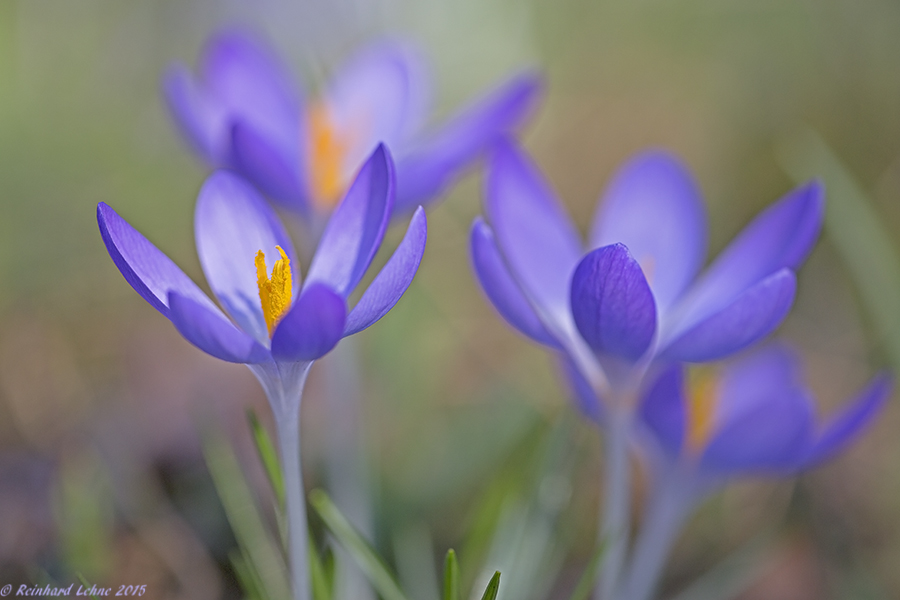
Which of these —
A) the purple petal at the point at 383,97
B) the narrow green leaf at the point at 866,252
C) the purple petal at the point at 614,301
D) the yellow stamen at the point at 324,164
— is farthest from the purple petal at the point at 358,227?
the narrow green leaf at the point at 866,252

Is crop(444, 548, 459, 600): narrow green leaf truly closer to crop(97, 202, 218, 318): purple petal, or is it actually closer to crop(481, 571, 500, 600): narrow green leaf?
crop(481, 571, 500, 600): narrow green leaf

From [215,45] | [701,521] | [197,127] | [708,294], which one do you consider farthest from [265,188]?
[701,521]

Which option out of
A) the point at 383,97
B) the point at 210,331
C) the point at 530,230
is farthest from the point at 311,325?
the point at 383,97

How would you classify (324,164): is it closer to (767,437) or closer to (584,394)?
(584,394)

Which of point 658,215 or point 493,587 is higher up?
point 658,215

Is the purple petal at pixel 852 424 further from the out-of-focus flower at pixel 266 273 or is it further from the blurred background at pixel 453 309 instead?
the out-of-focus flower at pixel 266 273

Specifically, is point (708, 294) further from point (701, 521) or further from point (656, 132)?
point (656, 132)

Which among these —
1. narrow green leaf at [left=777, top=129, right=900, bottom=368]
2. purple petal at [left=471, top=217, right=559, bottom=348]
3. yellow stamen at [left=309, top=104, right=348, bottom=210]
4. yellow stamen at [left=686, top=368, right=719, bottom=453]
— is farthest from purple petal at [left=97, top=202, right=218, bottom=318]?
narrow green leaf at [left=777, top=129, right=900, bottom=368]
